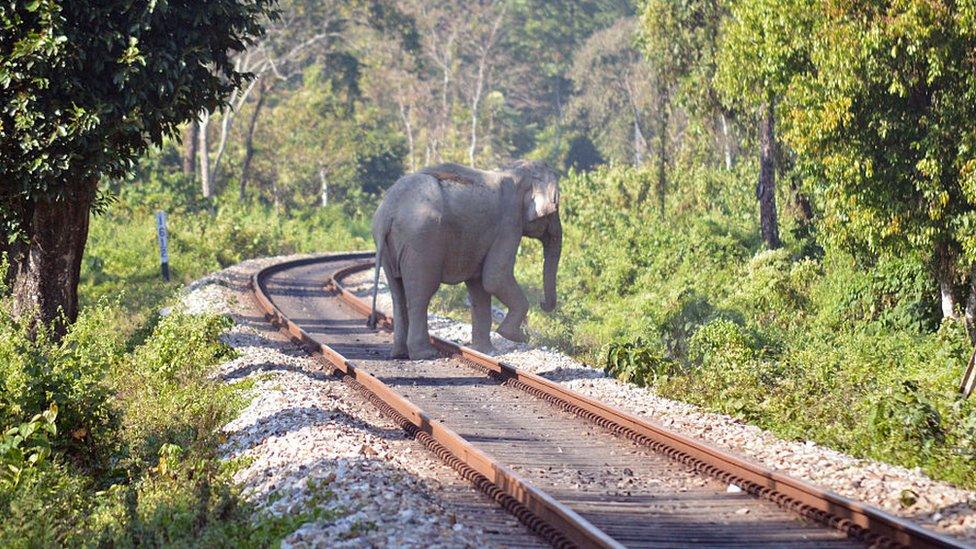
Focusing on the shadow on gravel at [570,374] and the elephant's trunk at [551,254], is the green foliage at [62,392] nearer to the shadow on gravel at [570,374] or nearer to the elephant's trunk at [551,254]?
the shadow on gravel at [570,374]

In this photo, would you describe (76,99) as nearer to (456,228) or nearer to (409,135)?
(456,228)

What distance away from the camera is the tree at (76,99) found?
14406 millimetres

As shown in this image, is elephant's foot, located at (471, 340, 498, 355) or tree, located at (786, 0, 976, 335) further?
elephant's foot, located at (471, 340, 498, 355)

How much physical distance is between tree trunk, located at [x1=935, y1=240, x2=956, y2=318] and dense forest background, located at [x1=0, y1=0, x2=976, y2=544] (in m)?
0.03

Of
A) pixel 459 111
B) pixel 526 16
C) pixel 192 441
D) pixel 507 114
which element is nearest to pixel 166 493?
pixel 192 441

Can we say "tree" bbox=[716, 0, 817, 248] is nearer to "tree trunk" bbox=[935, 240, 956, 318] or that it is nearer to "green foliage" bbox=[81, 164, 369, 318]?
"tree trunk" bbox=[935, 240, 956, 318]

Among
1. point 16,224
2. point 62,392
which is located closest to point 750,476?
point 62,392

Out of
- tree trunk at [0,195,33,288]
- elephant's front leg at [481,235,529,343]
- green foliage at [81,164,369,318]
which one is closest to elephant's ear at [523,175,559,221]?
elephant's front leg at [481,235,529,343]

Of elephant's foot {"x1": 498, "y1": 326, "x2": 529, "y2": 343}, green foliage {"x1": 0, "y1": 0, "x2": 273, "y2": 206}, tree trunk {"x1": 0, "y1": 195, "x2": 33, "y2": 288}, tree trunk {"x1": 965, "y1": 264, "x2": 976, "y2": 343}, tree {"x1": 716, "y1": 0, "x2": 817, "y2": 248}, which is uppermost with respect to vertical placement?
tree {"x1": 716, "y1": 0, "x2": 817, "y2": 248}

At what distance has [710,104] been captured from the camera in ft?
107

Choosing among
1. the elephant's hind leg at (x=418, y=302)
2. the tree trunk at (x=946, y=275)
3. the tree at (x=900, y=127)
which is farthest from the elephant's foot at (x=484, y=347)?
the tree trunk at (x=946, y=275)

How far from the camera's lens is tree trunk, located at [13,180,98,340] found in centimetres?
1622

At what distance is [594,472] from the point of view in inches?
390

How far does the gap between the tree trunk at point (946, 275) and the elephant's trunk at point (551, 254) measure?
539cm
